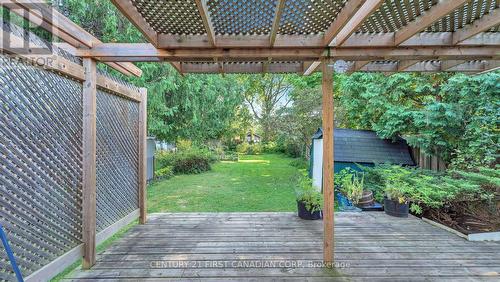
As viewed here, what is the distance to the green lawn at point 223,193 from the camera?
5.77 m

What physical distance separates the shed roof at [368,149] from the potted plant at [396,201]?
1.47 m

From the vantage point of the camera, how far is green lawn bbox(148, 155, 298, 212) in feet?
18.9

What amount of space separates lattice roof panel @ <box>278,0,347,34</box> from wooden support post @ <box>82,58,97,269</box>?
2.00 m

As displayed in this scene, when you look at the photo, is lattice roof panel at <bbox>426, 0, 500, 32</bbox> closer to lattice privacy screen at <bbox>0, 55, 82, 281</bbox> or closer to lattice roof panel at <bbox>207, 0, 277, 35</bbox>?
lattice roof panel at <bbox>207, 0, 277, 35</bbox>

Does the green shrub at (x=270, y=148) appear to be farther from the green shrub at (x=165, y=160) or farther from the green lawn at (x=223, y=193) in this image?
the green shrub at (x=165, y=160)

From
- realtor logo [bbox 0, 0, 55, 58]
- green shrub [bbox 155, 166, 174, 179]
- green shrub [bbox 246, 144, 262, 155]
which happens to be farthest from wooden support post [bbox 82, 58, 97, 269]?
green shrub [bbox 246, 144, 262, 155]

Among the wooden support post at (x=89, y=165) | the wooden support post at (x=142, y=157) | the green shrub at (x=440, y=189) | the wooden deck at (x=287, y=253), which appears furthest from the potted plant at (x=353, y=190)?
the wooden support post at (x=89, y=165)

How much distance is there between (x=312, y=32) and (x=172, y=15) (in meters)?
1.27

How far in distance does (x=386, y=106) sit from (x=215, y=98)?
6057 mm

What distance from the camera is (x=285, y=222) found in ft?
13.0

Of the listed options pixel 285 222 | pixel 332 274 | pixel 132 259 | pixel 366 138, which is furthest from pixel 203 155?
pixel 332 274

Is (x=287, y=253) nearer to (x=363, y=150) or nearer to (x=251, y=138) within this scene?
(x=363, y=150)

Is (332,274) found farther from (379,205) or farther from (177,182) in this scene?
(177,182)

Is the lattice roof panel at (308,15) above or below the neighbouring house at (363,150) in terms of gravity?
above
